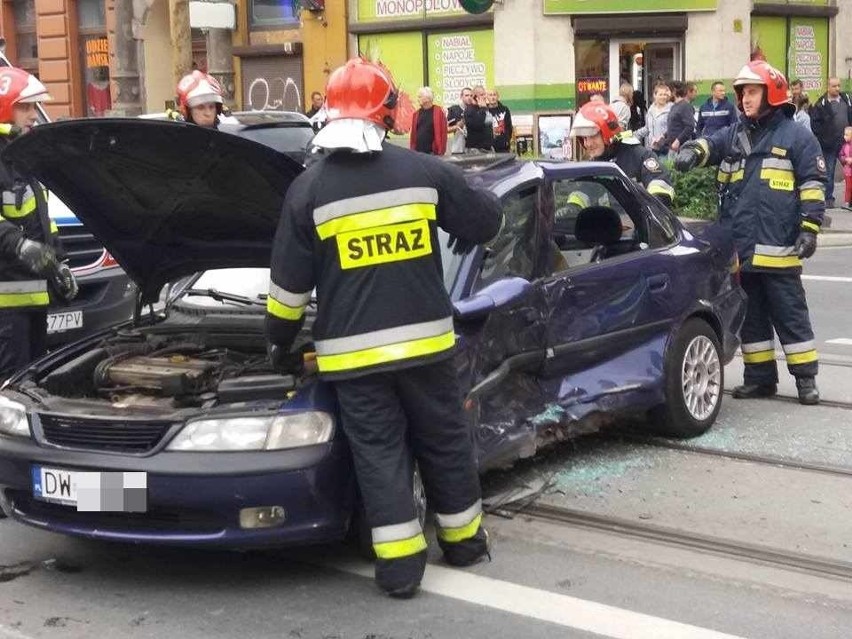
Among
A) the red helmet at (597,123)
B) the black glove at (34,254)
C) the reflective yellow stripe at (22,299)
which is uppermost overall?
the red helmet at (597,123)

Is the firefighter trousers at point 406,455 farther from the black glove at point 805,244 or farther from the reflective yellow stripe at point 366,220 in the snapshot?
the black glove at point 805,244

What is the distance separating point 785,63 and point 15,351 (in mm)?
19821

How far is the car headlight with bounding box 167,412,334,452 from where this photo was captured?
4.88 meters

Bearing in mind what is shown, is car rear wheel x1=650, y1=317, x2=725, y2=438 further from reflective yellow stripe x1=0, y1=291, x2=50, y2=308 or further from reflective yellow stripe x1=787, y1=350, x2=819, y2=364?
reflective yellow stripe x1=0, y1=291, x2=50, y2=308

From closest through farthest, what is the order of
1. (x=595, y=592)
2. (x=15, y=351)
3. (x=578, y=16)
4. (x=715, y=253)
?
(x=595, y=592) → (x=15, y=351) → (x=715, y=253) → (x=578, y=16)

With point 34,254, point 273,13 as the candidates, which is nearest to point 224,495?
point 34,254

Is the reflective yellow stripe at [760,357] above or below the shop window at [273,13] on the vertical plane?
below

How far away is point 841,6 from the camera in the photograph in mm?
24781

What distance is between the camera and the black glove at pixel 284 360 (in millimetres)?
5176

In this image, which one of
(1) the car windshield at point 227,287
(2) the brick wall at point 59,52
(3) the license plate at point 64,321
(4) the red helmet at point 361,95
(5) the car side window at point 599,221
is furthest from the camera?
(2) the brick wall at point 59,52

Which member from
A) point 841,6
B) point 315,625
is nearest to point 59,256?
point 315,625

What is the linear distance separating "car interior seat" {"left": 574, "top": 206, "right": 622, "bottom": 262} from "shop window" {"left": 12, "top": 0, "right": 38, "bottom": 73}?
26060 mm

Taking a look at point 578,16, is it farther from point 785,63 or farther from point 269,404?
point 269,404

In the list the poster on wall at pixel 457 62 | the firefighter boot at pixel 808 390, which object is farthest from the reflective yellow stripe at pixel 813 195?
the poster on wall at pixel 457 62
